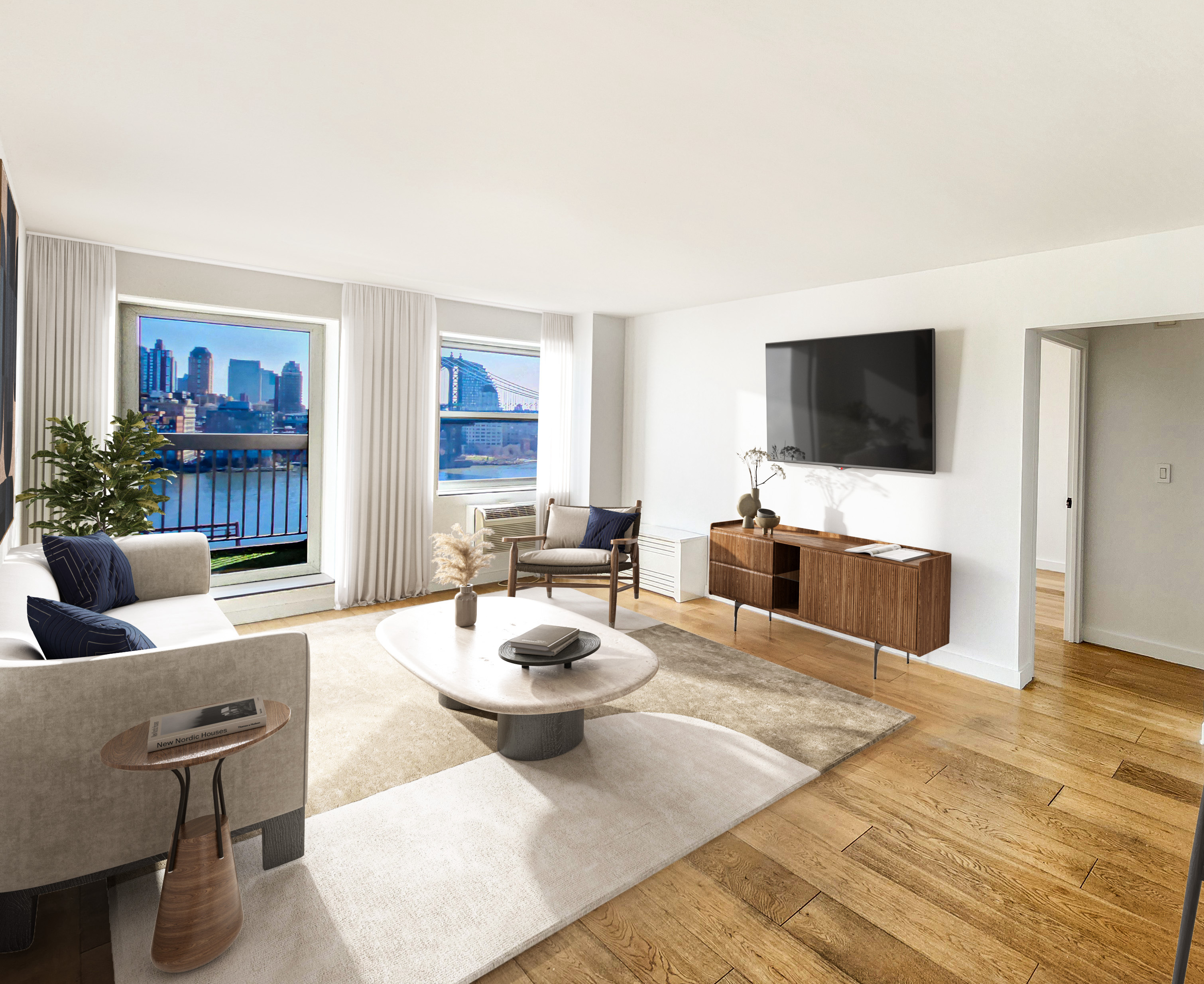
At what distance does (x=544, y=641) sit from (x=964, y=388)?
295 cm

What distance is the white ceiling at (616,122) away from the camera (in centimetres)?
173

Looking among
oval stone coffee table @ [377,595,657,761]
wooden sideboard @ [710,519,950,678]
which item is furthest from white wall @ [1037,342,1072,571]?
oval stone coffee table @ [377,595,657,761]

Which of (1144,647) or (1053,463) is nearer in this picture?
(1144,647)

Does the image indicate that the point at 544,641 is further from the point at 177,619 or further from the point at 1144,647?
the point at 1144,647

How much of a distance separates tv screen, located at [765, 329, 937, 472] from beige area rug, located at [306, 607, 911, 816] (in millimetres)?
1500

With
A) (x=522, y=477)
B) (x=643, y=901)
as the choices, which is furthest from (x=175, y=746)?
(x=522, y=477)

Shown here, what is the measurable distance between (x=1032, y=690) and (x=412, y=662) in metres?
3.34

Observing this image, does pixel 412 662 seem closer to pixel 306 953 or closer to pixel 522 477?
pixel 306 953

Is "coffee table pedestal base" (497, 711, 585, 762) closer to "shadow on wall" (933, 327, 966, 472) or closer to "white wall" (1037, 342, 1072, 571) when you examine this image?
"shadow on wall" (933, 327, 966, 472)

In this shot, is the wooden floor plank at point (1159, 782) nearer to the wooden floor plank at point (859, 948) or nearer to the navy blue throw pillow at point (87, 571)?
the wooden floor plank at point (859, 948)

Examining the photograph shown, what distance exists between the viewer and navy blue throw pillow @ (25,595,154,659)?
6.20 ft

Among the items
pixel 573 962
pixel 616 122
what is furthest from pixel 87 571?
pixel 616 122

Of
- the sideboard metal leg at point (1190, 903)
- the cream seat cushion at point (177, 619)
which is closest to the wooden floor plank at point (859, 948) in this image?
the sideboard metal leg at point (1190, 903)

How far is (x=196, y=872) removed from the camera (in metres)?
1.72
